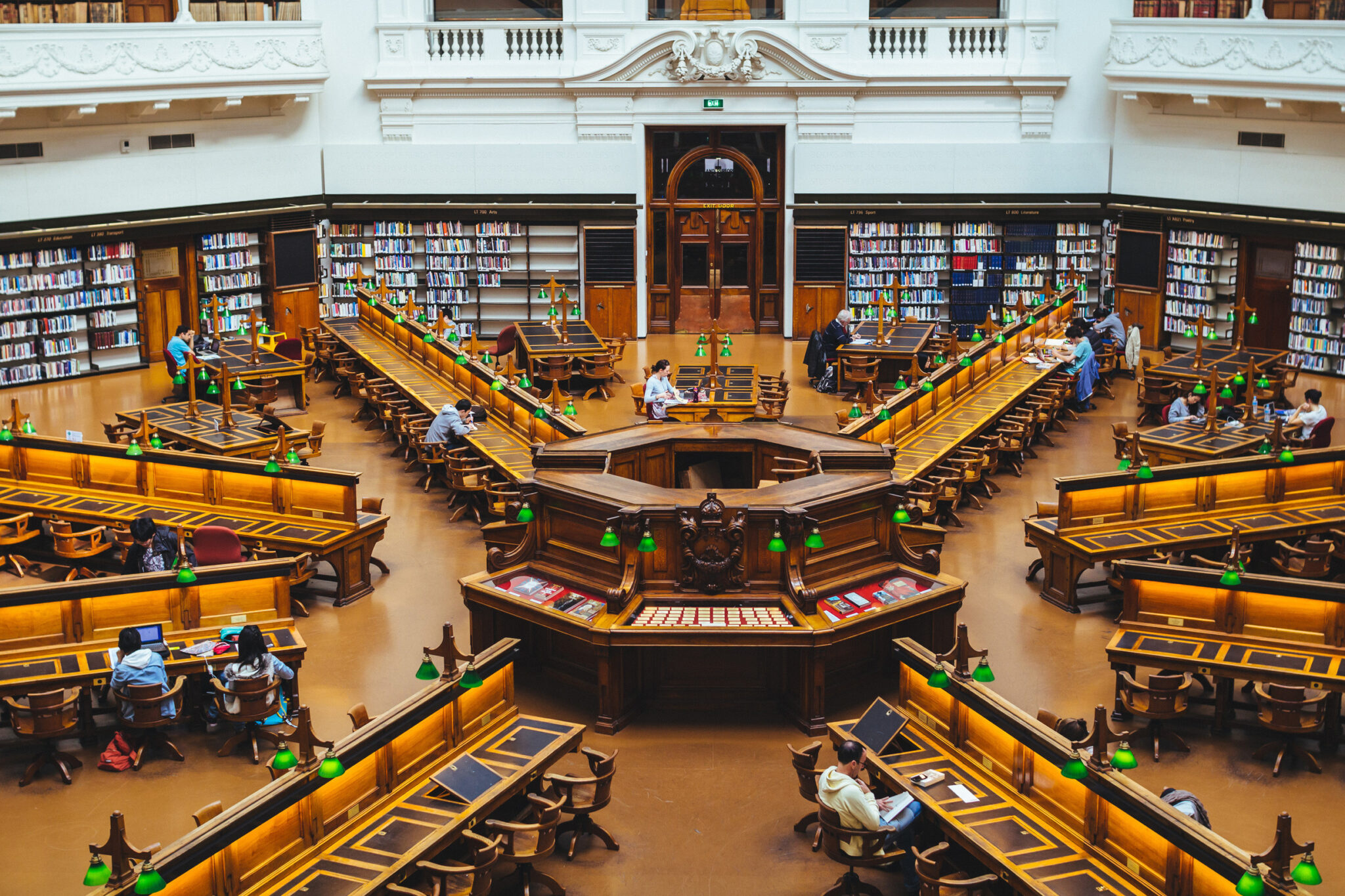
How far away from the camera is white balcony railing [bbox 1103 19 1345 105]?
18.3m

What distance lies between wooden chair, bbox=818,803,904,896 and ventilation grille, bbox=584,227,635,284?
15131 millimetres

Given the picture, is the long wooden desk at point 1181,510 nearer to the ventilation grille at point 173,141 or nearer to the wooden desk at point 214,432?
the wooden desk at point 214,432

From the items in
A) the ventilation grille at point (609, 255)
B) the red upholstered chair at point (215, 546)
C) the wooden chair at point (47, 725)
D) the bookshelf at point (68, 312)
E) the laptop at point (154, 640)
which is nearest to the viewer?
the wooden chair at point (47, 725)

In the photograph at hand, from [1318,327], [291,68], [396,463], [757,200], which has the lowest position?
[396,463]

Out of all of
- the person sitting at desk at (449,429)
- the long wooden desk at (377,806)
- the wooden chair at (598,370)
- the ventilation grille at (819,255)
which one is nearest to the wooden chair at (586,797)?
the long wooden desk at (377,806)

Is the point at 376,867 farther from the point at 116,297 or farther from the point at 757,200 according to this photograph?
the point at 757,200

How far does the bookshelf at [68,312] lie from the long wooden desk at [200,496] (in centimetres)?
631

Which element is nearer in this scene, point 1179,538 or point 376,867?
point 376,867

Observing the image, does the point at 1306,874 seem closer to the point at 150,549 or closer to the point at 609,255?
the point at 150,549

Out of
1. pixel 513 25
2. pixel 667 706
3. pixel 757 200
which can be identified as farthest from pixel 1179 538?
pixel 513 25

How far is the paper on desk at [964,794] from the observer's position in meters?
7.88

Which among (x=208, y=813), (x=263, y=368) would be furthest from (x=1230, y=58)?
(x=208, y=813)

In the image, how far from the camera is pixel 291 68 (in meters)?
20.9

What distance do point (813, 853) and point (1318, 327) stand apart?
1433 cm
